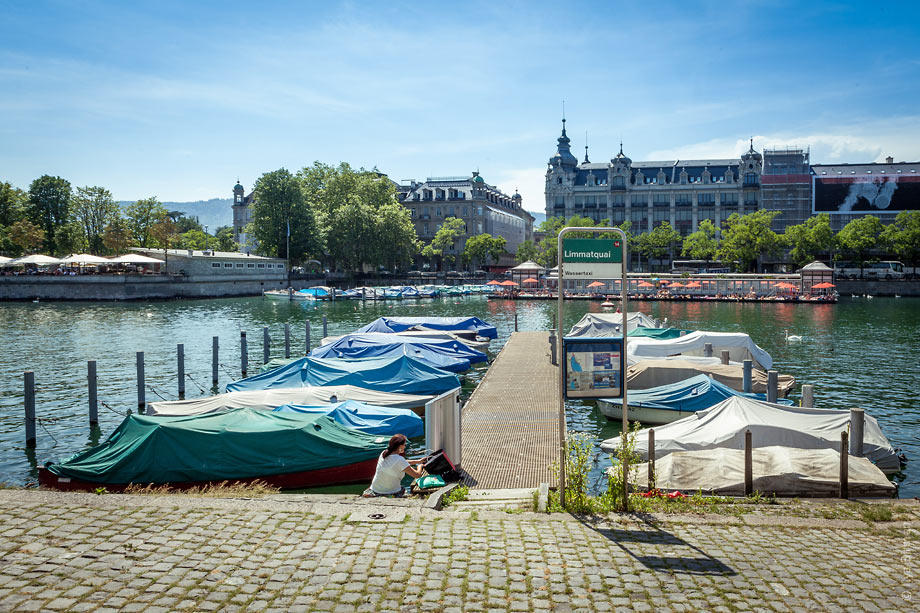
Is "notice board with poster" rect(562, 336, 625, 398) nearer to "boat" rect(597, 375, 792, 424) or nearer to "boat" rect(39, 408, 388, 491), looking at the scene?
"boat" rect(39, 408, 388, 491)

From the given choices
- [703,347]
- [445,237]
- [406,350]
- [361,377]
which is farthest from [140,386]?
[445,237]

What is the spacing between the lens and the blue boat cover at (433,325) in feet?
165

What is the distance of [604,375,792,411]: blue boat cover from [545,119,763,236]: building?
134 meters

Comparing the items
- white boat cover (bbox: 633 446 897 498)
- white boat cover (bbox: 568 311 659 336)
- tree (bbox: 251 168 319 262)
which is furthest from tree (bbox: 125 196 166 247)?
white boat cover (bbox: 633 446 897 498)

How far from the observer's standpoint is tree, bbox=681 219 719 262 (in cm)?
13212

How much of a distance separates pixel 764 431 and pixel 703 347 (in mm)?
18558

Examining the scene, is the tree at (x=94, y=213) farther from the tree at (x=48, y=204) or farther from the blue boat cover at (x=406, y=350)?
the blue boat cover at (x=406, y=350)

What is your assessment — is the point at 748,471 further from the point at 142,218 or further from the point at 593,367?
the point at 142,218

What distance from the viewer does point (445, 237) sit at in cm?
15562

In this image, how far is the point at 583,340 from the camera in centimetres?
1249

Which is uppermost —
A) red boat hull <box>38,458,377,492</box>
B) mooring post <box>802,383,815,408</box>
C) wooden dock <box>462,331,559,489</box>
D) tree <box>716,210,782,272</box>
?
tree <box>716,210,782,272</box>

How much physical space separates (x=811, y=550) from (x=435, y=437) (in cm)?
882

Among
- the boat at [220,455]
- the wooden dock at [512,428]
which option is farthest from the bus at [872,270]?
the boat at [220,455]

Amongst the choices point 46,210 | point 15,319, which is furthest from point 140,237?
point 15,319
